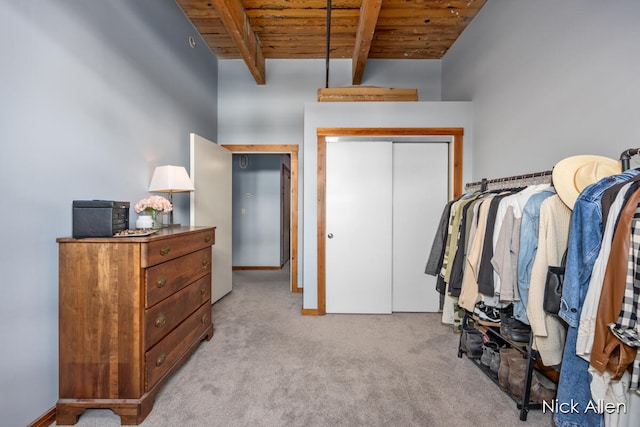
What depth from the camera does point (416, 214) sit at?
309 cm

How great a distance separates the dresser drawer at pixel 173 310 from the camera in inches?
63.2

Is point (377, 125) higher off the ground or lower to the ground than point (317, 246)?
higher

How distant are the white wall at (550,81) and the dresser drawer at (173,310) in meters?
2.62

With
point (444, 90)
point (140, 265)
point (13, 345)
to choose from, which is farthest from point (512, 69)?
point (13, 345)

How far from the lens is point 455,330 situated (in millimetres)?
2559

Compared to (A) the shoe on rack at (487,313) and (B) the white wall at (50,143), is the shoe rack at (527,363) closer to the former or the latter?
(A) the shoe on rack at (487,313)

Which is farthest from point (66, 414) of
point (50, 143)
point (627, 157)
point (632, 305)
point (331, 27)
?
point (331, 27)

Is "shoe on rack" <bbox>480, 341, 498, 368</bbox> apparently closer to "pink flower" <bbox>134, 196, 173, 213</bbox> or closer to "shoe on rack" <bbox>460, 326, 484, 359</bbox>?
"shoe on rack" <bbox>460, 326, 484, 359</bbox>

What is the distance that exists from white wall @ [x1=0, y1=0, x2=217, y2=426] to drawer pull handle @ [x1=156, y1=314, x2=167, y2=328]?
0.49m

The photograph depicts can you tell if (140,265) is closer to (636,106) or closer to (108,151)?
(108,151)

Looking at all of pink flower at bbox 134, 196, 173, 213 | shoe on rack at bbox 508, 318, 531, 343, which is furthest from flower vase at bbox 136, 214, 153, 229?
shoe on rack at bbox 508, 318, 531, 343

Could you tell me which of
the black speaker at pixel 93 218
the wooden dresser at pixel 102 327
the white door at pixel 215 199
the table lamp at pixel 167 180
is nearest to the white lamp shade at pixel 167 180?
the table lamp at pixel 167 180

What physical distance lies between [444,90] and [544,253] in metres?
2.87

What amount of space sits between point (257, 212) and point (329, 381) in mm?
3869
